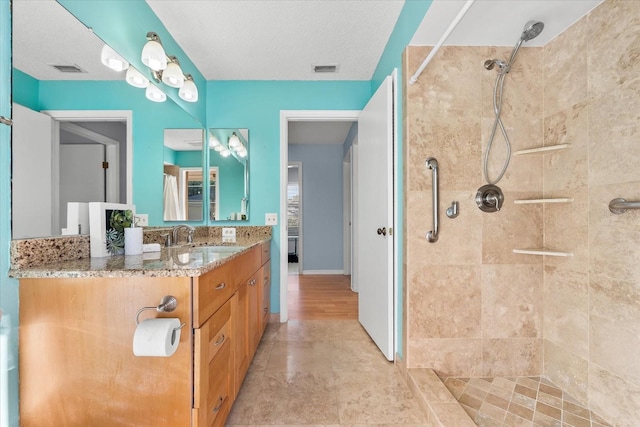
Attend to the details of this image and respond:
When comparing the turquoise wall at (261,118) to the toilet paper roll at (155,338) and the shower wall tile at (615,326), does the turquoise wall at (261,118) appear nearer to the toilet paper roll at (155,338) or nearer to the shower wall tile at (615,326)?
the toilet paper roll at (155,338)

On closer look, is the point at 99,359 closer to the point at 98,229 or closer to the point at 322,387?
the point at 98,229

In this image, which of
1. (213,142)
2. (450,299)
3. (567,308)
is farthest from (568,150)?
(213,142)

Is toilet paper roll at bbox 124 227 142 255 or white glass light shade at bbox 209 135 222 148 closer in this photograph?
toilet paper roll at bbox 124 227 142 255

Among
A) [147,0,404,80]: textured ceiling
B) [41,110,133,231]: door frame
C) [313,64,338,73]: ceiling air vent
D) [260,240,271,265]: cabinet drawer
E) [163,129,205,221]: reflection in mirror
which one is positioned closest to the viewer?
[41,110,133,231]: door frame

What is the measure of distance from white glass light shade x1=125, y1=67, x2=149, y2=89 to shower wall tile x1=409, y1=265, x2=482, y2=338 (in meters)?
1.97

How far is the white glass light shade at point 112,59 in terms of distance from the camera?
140cm

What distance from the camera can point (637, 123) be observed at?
1.22 m

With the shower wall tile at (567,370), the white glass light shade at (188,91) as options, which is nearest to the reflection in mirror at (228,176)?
the white glass light shade at (188,91)

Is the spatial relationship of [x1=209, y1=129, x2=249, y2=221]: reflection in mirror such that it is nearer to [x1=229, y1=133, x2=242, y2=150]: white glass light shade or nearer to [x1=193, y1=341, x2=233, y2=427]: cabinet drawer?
[x1=229, y1=133, x2=242, y2=150]: white glass light shade

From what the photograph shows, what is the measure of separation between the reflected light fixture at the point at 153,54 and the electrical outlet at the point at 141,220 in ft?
2.93

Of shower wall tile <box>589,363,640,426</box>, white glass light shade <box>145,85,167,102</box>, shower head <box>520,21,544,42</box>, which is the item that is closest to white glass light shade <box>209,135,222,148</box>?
white glass light shade <box>145,85,167,102</box>

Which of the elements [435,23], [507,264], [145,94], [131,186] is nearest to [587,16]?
[435,23]

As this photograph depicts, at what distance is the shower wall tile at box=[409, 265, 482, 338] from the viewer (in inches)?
65.5

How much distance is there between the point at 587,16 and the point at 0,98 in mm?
2594
